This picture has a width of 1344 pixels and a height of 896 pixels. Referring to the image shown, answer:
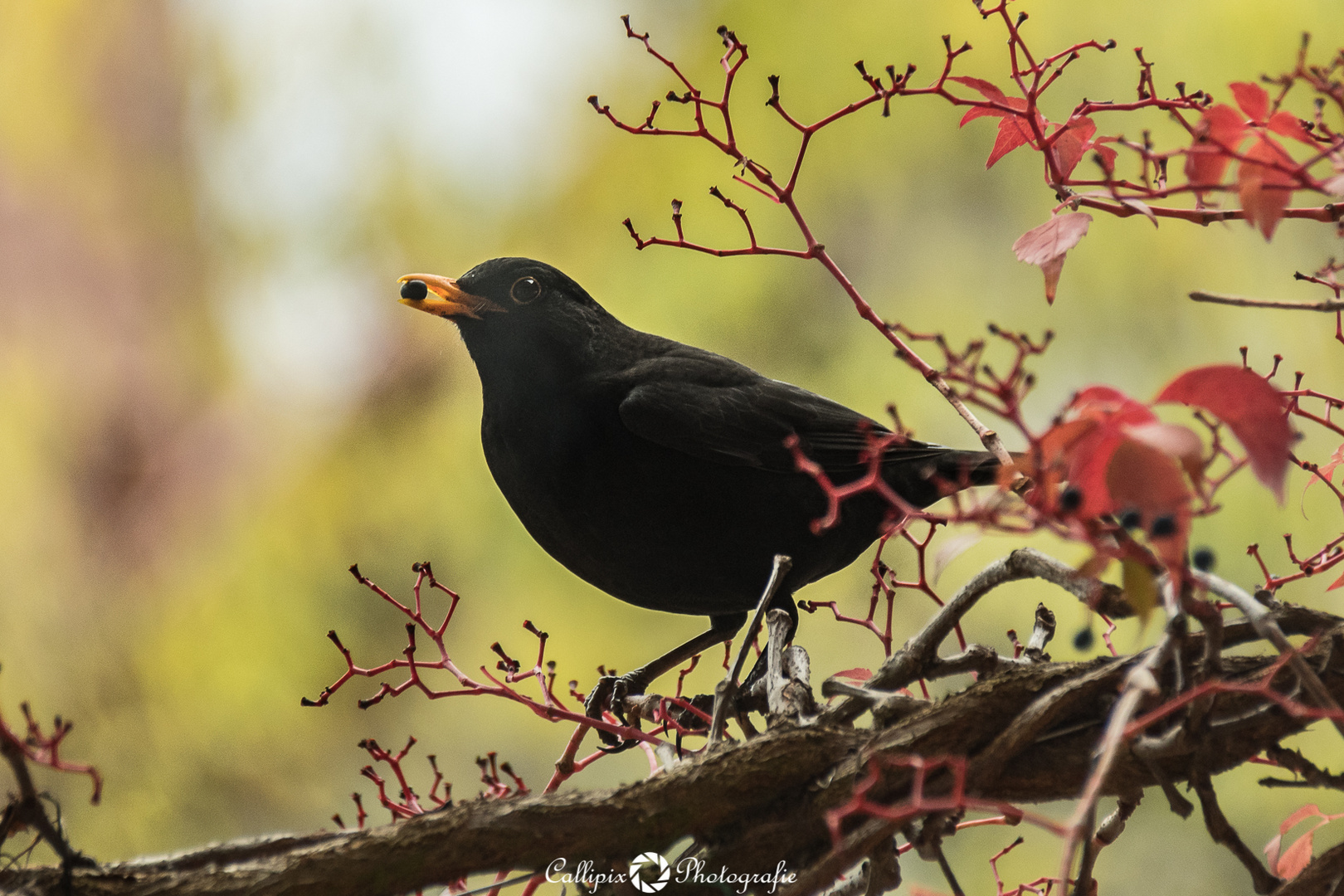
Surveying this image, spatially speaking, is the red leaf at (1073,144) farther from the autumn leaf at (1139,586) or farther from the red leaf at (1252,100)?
the autumn leaf at (1139,586)

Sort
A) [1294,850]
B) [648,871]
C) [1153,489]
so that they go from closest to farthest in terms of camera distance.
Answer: [1153,489]
[648,871]
[1294,850]

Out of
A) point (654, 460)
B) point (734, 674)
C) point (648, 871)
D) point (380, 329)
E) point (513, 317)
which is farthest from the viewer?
point (380, 329)

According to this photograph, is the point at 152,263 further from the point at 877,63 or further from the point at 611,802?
the point at 611,802

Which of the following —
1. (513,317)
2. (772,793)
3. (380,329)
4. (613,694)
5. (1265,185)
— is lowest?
(772,793)

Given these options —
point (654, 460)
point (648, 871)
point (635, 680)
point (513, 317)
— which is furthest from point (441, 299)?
point (648, 871)

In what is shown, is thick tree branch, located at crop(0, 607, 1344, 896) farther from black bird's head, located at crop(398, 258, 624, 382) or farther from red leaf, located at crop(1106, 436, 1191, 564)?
black bird's head, located at crop(398, 258, 624, 382)

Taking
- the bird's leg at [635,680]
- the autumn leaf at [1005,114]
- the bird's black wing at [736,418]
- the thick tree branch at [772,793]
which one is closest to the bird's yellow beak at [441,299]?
the bird's black wing at [736,418]

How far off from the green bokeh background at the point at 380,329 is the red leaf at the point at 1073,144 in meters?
1.43

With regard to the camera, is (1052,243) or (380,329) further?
(380,329)

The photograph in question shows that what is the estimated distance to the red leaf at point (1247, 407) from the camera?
0.46 meters

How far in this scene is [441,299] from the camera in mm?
1263

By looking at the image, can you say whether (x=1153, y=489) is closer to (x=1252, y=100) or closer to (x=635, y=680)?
(x=1252, y=100)

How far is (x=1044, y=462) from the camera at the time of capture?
0.48m

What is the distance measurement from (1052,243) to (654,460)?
57 centimetres
